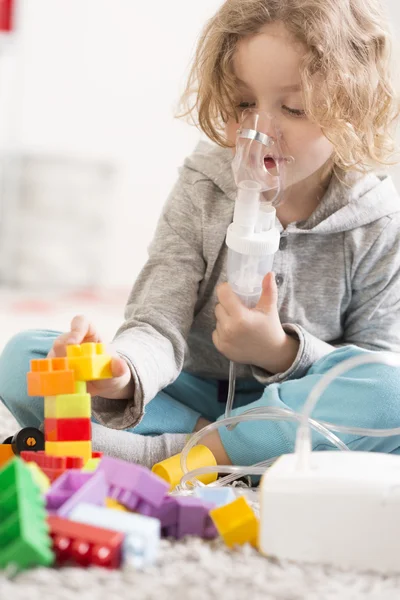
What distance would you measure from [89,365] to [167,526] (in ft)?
0.61

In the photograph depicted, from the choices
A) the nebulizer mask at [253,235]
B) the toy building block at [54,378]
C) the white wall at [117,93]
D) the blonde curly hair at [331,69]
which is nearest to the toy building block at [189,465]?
the nebulizer mask at [253,235]

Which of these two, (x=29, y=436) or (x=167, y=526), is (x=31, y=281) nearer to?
(x=29, y=436)

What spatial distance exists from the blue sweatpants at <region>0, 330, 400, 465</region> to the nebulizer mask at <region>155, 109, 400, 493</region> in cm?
2

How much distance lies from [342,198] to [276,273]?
0.15 m

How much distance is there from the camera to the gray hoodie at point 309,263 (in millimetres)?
1292

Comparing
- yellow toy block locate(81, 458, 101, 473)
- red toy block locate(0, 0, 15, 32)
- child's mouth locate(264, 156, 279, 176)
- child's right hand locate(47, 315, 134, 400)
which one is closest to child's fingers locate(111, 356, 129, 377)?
child's right hand locate(47, 315, 134, 400)

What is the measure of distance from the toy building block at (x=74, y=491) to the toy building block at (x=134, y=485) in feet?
0.04

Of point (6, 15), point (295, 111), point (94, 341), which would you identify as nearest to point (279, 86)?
point (295, 111)

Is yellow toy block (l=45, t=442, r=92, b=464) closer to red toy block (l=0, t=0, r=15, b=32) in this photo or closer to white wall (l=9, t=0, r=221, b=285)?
white wall (l=9, t=0, r=221, b=285)

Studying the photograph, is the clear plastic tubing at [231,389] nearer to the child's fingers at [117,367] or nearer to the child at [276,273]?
the child at [276,273]

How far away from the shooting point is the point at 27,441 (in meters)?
1.04

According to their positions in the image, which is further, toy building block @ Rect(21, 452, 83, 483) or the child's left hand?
the child's left hand

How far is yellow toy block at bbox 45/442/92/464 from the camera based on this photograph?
0.91m

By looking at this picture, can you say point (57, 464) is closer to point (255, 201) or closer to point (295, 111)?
point (255, 201)
